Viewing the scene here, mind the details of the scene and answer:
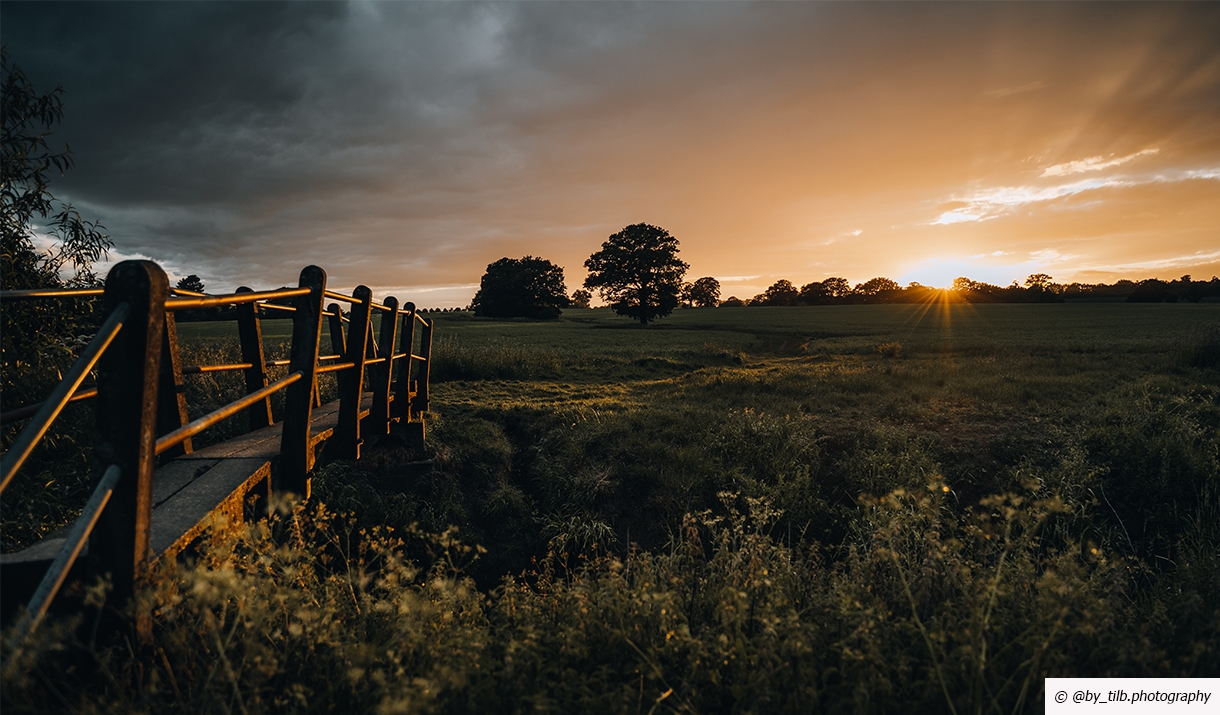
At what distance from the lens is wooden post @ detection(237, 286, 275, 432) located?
16.1 ft

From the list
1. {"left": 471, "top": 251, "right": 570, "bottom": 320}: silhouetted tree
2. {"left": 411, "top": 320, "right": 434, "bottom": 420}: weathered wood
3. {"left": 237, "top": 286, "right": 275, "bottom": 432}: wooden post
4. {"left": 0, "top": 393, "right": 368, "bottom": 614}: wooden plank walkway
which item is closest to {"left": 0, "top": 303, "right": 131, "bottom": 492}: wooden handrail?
{"left": 0, "top": 393, "right": 368, "bottom": 614}: wooden plank walkway

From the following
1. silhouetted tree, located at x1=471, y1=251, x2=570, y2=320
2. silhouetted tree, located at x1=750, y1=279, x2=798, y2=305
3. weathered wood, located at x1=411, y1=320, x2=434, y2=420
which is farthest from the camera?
silhouetted tree, located at x1=750, y1=279, x2=798, y2=305

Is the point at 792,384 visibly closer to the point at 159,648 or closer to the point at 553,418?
the point at 553,418

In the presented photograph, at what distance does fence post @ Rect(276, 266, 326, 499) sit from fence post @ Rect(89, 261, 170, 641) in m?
1.48

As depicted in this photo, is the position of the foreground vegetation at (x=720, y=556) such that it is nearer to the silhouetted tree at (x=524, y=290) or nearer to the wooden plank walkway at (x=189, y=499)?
the wooden plank walkway at (x=189, y=499)

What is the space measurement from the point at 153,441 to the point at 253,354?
A: 9.96 feet

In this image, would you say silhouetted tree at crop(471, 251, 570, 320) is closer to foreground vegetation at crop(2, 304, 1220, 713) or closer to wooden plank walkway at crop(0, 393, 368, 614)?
foreground vegetation at crop(2, 304, 1220, 713)

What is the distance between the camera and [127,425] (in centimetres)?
229

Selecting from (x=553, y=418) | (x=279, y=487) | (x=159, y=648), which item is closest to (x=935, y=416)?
(x=553, y=418)

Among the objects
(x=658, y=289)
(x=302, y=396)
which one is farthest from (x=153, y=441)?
(x=658, y=289)

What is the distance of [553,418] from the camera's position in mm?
9875

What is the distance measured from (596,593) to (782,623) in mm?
1171

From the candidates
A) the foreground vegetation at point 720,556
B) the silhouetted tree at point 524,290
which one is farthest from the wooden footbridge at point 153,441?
the silhouetted tree at point 524,290

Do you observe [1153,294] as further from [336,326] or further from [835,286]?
[336,326]
